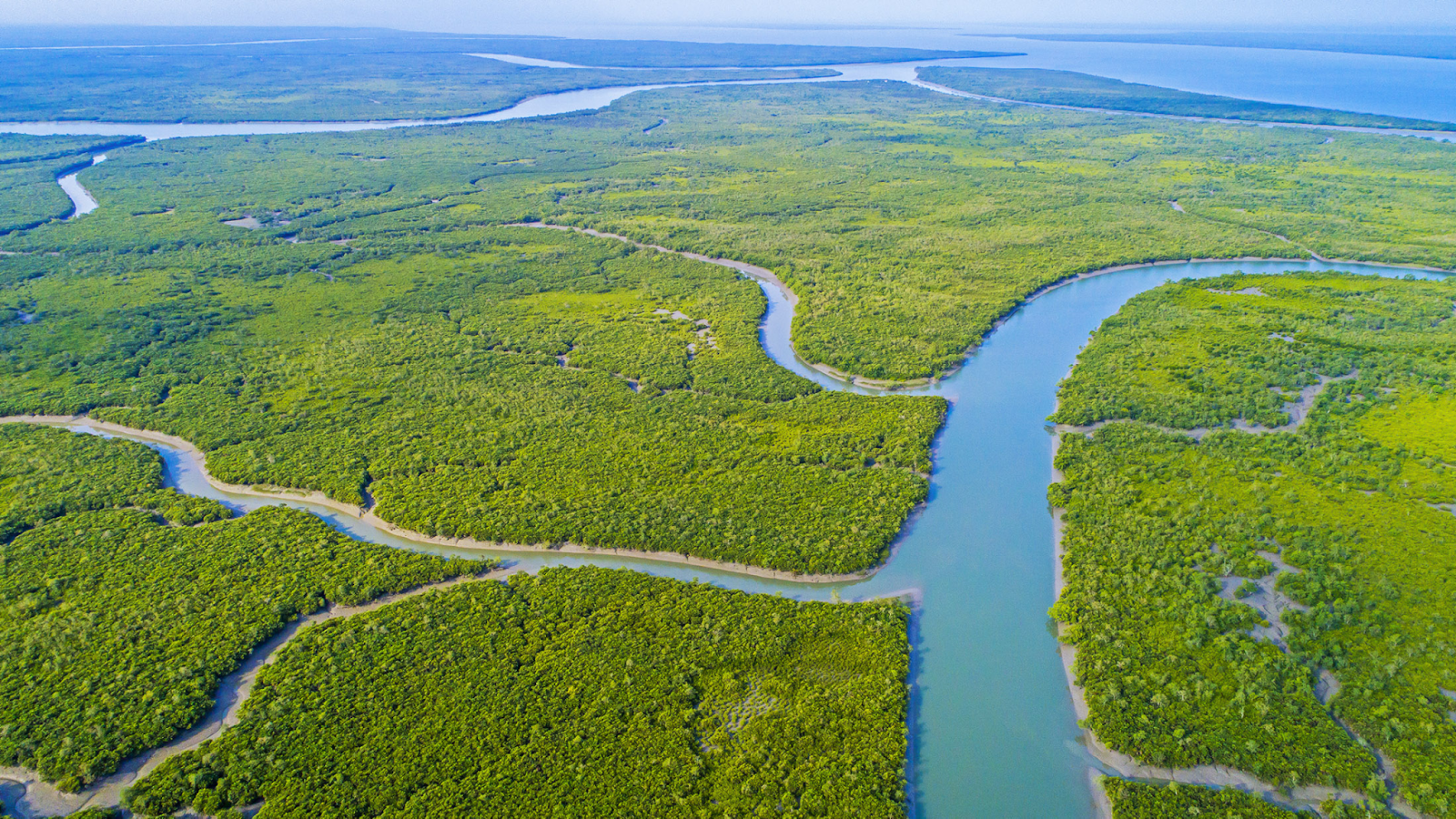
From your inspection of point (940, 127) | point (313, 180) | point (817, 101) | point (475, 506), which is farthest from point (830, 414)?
point (817, 101)

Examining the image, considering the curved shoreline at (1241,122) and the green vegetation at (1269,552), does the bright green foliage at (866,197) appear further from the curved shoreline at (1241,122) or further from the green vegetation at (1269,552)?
the green vegetation at (1269,552)

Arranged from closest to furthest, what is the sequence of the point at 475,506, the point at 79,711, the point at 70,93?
the point at 79,711 → the point at 475,506 → the point at 70,93

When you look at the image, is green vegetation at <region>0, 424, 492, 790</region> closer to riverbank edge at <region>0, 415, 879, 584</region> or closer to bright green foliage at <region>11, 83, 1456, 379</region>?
riverbank edge at <region>0, 415, 879, 584</region>

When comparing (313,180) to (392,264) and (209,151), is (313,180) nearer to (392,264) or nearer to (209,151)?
(209,151)

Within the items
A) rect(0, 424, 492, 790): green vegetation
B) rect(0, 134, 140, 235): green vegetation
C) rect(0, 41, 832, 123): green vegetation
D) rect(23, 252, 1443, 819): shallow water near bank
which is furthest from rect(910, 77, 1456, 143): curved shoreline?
rect(0, 134, 140, 235): green vegetation

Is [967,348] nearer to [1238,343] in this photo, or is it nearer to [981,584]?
[1238,343]

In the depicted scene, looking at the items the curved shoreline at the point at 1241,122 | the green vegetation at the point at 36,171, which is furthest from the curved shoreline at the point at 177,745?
the curved shoreline at the point at 1241,122

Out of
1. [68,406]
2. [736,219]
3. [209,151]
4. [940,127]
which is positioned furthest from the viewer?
[940,127]
